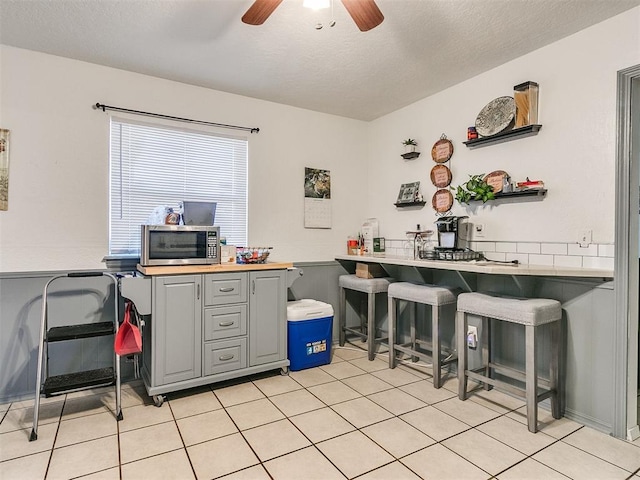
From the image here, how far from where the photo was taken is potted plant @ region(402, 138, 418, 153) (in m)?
3.86

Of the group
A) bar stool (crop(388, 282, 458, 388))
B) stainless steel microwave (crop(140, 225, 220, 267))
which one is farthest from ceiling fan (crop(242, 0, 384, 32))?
bar stool (crop(388, 282, 458, 388))

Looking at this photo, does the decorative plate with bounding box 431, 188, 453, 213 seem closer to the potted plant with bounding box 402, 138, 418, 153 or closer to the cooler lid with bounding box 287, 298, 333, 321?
the potted plant with bounding box 402, 138, 418, 153

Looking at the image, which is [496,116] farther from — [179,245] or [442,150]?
[179,245]

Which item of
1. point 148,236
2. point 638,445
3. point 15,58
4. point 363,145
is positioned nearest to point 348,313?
point 363,145

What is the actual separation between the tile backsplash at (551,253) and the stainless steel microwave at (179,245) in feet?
7.41

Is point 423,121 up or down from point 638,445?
up

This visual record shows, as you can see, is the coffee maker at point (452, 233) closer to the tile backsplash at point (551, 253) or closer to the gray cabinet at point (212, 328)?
the tile backsplash at point (551, 253)

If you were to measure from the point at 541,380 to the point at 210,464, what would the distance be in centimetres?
225

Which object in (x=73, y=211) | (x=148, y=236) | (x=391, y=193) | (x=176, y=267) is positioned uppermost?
(x=391, y=193)

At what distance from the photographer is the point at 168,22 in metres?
2.44

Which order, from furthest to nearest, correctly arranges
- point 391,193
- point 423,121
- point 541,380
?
point 391,193 → point 423,121 → point 541,380

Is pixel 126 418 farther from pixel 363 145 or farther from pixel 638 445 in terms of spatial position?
pixel 363 145

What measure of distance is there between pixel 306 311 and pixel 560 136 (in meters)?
2.46

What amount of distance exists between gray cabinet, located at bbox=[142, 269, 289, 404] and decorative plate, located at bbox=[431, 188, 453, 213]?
64.4 inches
